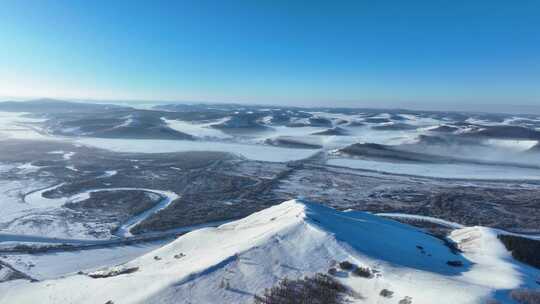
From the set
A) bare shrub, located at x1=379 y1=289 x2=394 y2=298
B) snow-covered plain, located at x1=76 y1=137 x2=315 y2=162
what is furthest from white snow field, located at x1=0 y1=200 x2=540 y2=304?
snow-covered plain, located at x1=76 y1=137 x2=315 y2=162

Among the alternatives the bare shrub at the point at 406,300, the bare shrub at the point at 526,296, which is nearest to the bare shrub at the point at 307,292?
the bare shrub at the point at 406,300

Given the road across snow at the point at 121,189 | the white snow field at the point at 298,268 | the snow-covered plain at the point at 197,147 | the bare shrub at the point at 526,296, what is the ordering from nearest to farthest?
the bare shrub at the point at 526,296
the white snow field at the point at 298,268
the road across snow at the point at 121,189
the snow-covered plain at the point at 197,147

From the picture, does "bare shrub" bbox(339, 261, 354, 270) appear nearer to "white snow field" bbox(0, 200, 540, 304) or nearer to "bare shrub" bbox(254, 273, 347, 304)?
"white snow field" bbox(0, 200, 540, 304)

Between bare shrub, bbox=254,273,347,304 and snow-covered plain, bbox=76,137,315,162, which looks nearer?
bare shrub, bbox=254,273,347,304

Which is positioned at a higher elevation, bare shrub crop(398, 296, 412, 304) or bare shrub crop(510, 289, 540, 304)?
bare shrub crop(510, 289, 540, 304)

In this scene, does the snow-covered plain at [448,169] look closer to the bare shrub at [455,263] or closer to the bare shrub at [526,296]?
the bare shrub at [455,263]

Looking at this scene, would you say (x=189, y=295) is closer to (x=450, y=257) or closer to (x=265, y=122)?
(x=450, y=257)

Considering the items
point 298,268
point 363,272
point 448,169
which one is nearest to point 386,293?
point 363,272
